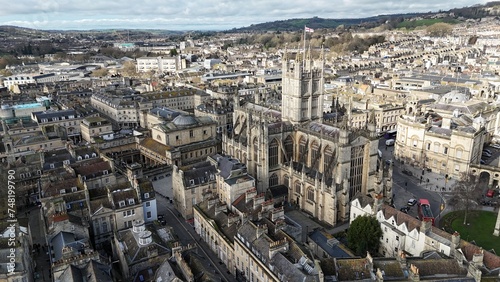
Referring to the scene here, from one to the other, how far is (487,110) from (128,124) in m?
96.7

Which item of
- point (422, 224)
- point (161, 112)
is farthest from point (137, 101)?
point (422, 224)

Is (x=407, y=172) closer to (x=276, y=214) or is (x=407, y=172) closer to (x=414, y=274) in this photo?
(x=276, y=214)

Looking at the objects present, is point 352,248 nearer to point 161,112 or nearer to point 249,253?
point 249,253

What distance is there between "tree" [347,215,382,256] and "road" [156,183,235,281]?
1623 centimetres

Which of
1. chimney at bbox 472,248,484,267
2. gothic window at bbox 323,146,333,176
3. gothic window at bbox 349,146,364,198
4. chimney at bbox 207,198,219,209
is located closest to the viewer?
chimney at bbox 472,248,484,267

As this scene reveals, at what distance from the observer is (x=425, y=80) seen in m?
127

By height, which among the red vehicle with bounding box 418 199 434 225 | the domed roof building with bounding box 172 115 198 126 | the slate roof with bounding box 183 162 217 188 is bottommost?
the red vehicle with bounding box 418 199 434 225

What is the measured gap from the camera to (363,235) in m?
47.0

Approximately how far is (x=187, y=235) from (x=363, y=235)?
25264mm

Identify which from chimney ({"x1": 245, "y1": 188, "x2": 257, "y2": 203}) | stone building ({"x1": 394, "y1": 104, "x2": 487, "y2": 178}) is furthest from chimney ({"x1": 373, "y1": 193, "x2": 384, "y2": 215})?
stone building ({"x1": 394, "y1": 104, "x2": 487, "y2": 178})

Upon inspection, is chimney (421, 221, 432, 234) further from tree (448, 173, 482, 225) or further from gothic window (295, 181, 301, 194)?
gothic window (295, 181, 301, 194)

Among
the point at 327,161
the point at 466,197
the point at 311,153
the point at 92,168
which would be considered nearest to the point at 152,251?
the point at 92,168

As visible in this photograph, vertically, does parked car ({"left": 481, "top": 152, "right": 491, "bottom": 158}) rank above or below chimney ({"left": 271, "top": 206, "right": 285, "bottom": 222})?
below

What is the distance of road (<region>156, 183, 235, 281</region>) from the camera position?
154 feet
